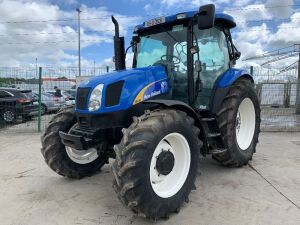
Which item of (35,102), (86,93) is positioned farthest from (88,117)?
(35,102)

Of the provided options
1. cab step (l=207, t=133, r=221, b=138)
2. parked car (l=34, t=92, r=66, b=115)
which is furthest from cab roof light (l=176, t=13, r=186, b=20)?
parked car (l=34, t=92, r=66, b=115)

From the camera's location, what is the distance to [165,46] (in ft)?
17.6

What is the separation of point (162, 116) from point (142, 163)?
654 mm

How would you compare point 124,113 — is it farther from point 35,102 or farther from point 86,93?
point 35,102

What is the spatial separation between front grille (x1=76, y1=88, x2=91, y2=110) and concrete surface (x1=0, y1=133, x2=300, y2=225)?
4.28ft

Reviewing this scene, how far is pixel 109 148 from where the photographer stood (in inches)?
193

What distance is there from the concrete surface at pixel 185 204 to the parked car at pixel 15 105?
698 centimetres

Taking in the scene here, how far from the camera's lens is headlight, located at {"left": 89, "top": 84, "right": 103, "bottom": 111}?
437 cm

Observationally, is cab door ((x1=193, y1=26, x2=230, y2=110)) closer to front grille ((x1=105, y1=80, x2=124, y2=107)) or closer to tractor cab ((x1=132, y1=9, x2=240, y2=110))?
tractor cab ((x1=132, y1=9, x2=240, y2=110))

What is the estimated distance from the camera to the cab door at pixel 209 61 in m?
5.43

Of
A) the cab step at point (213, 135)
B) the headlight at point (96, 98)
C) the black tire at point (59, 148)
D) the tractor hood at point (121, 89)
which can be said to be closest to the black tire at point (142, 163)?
the tractor hood at point (121, 89)

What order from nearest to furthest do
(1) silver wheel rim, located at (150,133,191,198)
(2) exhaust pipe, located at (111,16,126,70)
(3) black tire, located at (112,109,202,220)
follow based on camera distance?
(3) black tire, located at (112,109,202,220)
(1) silver wheel rim, located at (150,133,191,198)
(2) exhaust pipe, located at (111,16,126,70)

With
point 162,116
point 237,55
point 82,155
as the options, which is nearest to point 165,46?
point 237,55

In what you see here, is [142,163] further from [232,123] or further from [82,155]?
[232,123]
